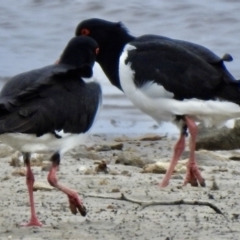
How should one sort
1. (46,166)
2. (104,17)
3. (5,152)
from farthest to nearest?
(104,17) → (5,152) → (46,166)

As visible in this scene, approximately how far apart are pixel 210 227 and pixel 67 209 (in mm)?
1077

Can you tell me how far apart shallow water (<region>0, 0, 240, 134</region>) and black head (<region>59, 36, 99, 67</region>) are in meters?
6.32

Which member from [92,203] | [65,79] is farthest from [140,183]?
[65,79]

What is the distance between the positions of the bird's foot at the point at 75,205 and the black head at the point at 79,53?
1.11 metres

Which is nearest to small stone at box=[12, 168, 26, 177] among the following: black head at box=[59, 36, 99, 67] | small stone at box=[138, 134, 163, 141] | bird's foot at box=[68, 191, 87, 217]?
black head at box=[59, 36, 99, 67]

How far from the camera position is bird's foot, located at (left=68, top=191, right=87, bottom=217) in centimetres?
568

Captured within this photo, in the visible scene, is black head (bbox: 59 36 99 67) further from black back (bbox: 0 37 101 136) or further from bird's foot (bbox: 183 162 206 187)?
bird's foot (bbox: 183 162 206 187)

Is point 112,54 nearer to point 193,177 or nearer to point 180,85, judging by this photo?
point 180,85

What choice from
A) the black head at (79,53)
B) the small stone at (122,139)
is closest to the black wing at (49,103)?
the black head at (79,53)

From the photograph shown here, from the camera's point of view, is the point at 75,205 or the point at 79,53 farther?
the point at 79,53

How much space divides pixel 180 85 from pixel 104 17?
9062 millimetres

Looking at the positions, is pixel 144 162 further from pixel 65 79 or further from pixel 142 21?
pixel 142 21

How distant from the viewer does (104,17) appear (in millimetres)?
16281

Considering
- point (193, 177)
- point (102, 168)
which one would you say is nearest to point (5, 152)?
point (102, 168)
